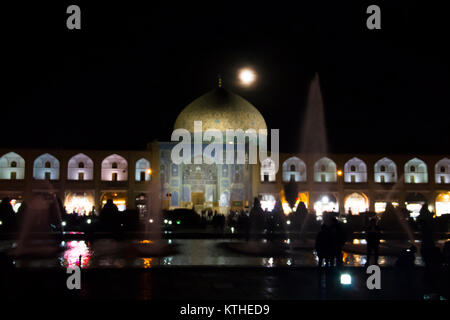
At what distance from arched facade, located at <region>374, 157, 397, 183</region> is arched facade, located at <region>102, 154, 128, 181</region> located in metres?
19.7

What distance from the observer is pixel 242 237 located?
63.2 ft

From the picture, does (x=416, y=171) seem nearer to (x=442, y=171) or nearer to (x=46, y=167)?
(x=442, y=171)

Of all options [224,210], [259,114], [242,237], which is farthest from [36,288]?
[259,114]

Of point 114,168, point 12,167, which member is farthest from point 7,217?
point 114,168

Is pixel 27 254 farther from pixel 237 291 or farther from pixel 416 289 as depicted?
pixel 416 289

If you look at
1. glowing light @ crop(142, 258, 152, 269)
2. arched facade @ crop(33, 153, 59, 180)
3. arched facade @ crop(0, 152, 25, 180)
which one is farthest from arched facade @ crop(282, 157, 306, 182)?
glowing light @ crop(142, 258, 152, 269)

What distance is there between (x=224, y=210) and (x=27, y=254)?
23.6 metres

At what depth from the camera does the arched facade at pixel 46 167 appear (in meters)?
36.3

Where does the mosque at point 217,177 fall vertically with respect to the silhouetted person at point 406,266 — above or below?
above

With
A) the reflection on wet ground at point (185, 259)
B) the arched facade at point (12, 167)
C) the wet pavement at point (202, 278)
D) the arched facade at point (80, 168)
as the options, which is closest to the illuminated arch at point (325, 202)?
the arched facade at point (80, 168)

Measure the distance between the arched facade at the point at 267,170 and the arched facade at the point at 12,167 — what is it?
1788 cm

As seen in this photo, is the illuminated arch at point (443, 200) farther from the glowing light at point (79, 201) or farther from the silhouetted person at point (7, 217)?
the silhouetted person at point (7, 217)

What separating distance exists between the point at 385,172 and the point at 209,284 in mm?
33736

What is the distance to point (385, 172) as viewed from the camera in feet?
129
